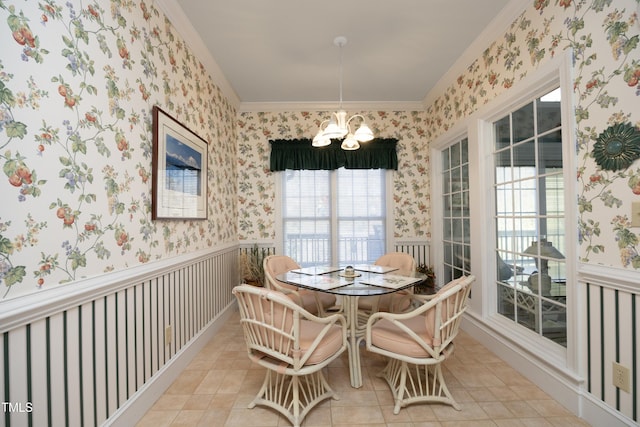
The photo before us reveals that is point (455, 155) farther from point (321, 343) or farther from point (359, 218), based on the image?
point (321, 343)

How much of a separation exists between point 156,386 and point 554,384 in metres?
2.61

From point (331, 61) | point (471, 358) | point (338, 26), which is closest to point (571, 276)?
point (471, 358)

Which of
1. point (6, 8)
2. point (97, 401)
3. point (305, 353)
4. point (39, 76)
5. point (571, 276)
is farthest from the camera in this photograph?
point (571, 276)

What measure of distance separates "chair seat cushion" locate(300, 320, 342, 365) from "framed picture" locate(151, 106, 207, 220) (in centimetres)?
126

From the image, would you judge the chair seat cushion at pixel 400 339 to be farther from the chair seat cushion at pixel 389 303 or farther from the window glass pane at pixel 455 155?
the window glass pane at pixel 455 155

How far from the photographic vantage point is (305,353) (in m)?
1.61

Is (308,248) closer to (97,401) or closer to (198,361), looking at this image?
(198,361)

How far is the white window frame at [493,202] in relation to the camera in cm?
176

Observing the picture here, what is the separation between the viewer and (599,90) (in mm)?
1593

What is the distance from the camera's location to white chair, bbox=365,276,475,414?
1669 millimetres

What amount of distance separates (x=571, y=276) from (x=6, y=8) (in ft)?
9.82

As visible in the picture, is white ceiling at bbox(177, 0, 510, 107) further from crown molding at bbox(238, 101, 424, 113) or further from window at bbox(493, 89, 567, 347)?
window at bbox(493, 89, 567, 347)

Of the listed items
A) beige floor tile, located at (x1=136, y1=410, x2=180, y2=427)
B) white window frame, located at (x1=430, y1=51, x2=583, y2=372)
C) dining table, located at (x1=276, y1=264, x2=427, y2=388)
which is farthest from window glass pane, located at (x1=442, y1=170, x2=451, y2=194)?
beige floor tile, located at (x1=136, y1=410, x2=180, y2=427)

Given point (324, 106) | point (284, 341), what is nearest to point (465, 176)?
point (324, 106)
